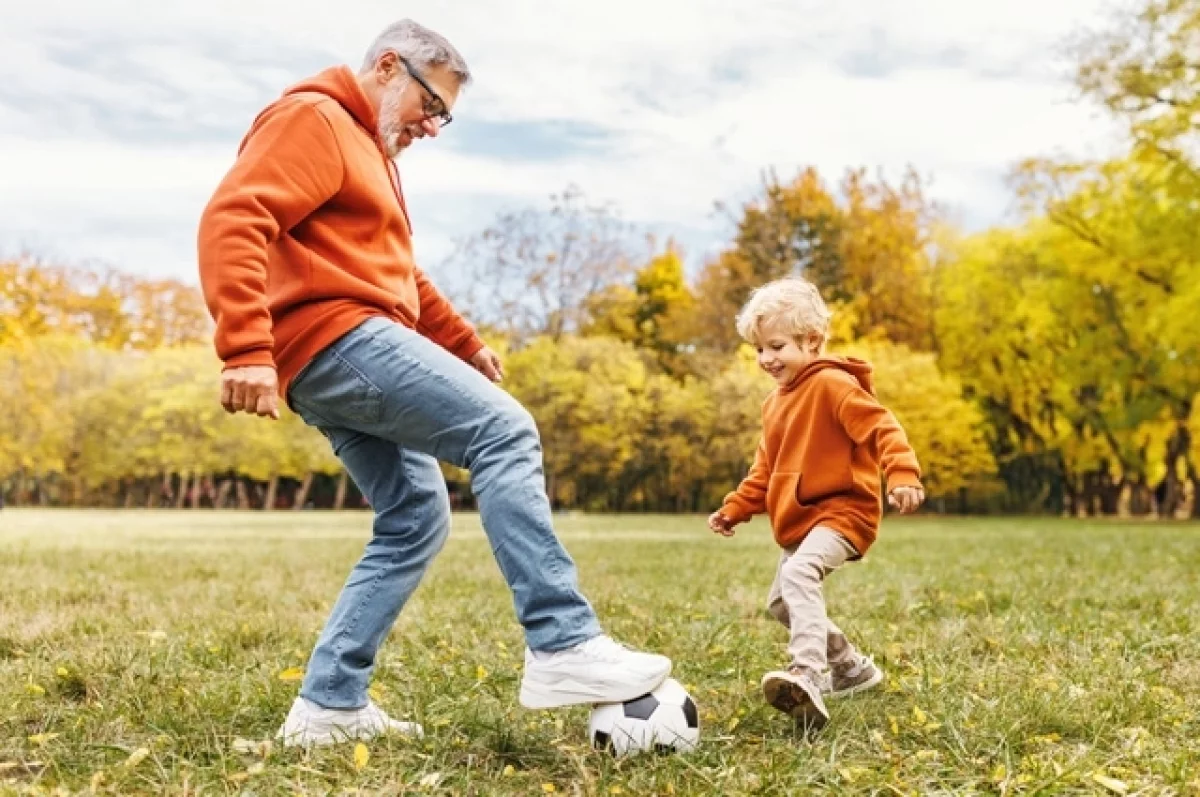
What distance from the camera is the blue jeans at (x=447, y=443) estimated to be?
3.35 m

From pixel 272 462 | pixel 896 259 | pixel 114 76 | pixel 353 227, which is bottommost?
pixel 272 462

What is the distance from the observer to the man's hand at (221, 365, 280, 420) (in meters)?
3.20

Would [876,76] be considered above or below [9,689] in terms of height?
above

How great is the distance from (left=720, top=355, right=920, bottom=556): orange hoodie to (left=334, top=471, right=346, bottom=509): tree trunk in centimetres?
4864

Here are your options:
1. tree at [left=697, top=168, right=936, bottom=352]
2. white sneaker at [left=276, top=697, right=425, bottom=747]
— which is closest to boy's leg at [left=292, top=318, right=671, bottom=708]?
white sneaker at [left=276, top=697, right=425, bottom=747]

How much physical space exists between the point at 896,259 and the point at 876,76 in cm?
885

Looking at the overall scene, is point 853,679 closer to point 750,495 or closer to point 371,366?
point 750,495

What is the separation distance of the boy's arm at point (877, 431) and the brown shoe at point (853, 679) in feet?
2.63

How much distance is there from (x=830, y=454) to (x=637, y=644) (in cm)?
185

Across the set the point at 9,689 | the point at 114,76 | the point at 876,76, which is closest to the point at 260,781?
the point at 9,689

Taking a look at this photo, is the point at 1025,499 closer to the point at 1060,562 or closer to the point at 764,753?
the point at 1060,562

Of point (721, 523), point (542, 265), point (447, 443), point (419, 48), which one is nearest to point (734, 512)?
point (721, 523)

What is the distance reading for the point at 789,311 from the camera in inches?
175

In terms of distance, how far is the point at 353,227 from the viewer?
141 inches
